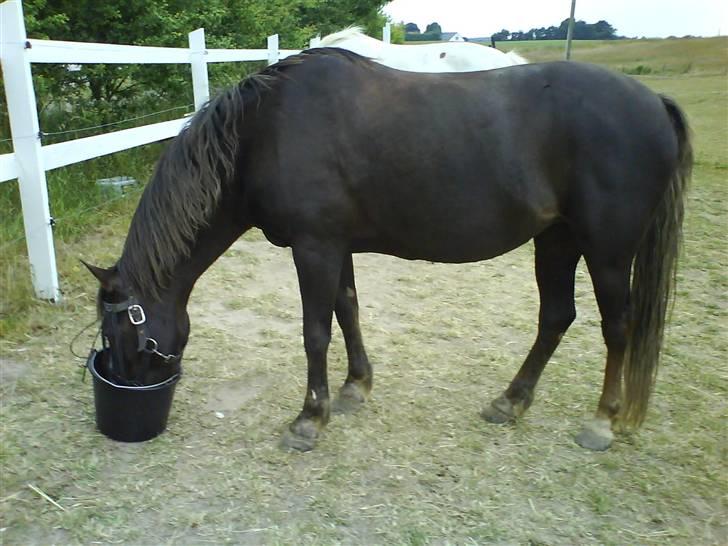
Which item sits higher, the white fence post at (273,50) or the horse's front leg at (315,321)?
the white fence post at (273,50)

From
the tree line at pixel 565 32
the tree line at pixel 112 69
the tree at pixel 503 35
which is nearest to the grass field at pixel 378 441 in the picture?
the tree line at pixel 112 69

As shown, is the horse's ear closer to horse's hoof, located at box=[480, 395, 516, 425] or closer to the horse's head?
the horse's head

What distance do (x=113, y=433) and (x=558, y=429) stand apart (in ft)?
6.32

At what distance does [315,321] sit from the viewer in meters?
2.54

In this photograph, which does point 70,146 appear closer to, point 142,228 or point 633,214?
point 142,228

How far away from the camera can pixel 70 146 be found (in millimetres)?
3980

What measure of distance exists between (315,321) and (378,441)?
59 centimetres

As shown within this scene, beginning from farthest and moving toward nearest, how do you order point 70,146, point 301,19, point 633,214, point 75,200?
point 301,19
point 75,200
point 70,146
point 633,214

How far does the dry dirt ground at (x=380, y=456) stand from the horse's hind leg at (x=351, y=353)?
0.09m

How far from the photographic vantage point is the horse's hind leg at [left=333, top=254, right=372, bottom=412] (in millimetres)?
2889

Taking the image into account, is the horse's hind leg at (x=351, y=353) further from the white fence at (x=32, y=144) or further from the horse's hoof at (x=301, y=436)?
the white fence at (x=32, y=144)

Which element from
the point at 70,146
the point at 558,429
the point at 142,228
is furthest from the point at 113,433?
the point at 70,146

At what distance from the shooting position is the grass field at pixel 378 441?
2156mm

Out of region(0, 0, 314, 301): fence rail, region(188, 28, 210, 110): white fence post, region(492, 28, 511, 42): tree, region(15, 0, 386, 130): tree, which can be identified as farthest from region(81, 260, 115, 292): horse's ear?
region(492, 28, 511, 42): tree
